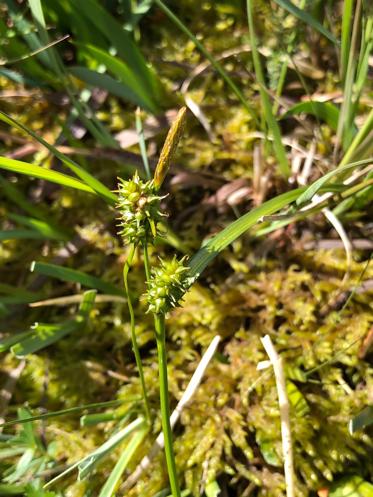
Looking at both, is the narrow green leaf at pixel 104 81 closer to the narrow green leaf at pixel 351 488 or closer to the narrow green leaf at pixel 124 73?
the narrow green leaf at pixel 124 73

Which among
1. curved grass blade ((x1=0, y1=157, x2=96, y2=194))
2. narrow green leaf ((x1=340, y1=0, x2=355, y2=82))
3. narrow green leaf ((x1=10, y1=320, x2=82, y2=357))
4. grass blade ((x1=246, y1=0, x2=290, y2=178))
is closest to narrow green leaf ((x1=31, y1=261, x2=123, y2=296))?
narrow green leaf ((x1=10, y1=320, x2=82, y2=357))

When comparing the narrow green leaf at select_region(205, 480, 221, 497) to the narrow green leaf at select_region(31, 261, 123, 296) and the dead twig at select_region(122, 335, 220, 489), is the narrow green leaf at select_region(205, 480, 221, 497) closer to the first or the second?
the dead twig at select_region(122, 335, 220, 489)

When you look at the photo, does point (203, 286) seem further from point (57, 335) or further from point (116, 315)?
point (57, 335)

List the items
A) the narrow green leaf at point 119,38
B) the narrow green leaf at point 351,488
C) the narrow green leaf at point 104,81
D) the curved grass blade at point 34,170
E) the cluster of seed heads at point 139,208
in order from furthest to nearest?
1. the narrow green leaf at point 104,81
2. the narrow green leaf at point 119,38
3. the narrow green leaf at point 351,488
4. the curved grass blade at point 34,170
5. the cluster of seed heads at point 139,208

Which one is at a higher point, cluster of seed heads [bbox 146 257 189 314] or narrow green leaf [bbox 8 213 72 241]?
narrow green leaf [bbox 8 213 72 241]

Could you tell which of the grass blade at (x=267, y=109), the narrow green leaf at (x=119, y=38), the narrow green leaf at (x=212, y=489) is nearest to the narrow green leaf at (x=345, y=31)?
the grass blade at (x=267, y=109)

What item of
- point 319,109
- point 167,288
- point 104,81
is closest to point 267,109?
point 319,109
